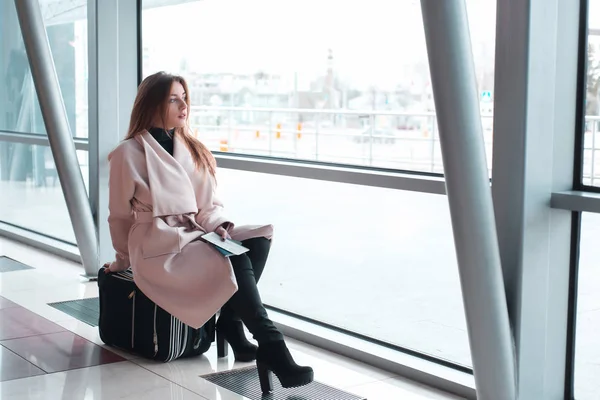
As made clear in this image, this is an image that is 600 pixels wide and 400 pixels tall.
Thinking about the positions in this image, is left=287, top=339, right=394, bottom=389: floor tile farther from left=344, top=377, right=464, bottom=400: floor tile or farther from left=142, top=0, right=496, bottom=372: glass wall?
left=142, top=0, right=496, bottom=372: glass wall

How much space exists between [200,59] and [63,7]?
1342mm

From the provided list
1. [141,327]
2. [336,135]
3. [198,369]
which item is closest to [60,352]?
[141,327]

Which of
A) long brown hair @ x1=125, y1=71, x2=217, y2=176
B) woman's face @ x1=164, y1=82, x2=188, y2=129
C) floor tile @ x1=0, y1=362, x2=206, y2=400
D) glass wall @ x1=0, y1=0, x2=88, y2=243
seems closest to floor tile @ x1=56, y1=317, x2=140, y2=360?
floor tile @ x1=0, y1=362, x2=206, y2=400

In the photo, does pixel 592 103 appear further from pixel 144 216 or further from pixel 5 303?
pixel 5 303

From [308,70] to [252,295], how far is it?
963cm

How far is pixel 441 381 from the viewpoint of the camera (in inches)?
125

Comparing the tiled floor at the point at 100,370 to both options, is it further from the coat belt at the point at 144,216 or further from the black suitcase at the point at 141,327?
the coat belt at the point at 144,216

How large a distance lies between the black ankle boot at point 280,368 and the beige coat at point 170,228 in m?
0.29

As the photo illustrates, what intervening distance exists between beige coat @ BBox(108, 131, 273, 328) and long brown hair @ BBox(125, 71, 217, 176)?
0.05 m

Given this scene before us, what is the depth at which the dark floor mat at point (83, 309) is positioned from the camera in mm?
4250

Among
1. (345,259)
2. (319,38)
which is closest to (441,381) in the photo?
(345,259)

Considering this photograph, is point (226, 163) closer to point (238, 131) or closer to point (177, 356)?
point (177, 356)

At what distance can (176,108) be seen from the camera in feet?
11.8

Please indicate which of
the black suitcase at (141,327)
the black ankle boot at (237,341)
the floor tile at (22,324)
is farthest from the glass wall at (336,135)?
the floor tile at (22,324)
